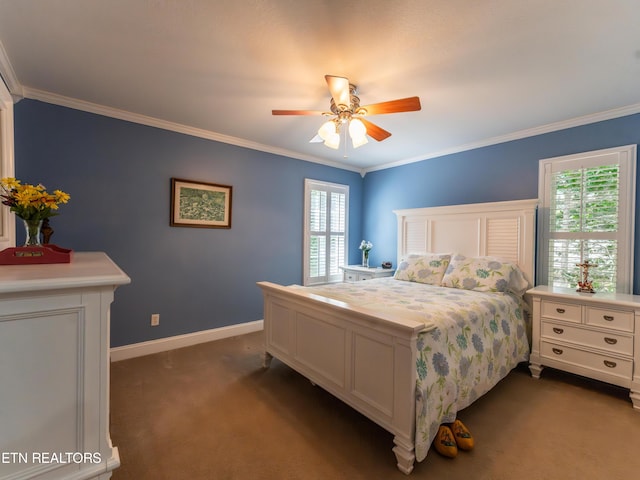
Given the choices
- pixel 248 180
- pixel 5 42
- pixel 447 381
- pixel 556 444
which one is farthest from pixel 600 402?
pixel 5 42

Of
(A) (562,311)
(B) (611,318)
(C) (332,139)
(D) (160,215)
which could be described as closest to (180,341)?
(D) (160,215)

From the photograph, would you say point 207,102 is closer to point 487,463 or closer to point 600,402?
point 487,463

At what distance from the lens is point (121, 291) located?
2875 mm

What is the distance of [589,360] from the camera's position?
2402 mm

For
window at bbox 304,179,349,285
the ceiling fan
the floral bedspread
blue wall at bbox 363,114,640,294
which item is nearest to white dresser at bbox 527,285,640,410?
the floral bedspread

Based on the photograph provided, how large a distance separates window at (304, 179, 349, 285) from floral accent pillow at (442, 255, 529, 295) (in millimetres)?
1846

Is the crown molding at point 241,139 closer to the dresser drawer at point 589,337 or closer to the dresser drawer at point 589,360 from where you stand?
the dresser drawer at point 589,337

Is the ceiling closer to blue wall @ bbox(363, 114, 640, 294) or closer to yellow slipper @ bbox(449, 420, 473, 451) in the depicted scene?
blue wall @ bbox(363, 114, 640, 294)

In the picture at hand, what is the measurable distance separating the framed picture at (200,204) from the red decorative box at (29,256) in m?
1.91

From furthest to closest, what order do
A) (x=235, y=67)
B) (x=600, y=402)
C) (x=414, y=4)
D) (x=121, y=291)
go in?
(x=121, y=291)
(x=600, y=402)
(x=235, y=67)
(x=414, y=4)

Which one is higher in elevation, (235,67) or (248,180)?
(235,67)

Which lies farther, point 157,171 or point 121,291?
point 157,171

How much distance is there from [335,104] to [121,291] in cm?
268

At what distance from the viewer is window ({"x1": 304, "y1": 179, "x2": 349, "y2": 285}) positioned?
4285 mm
